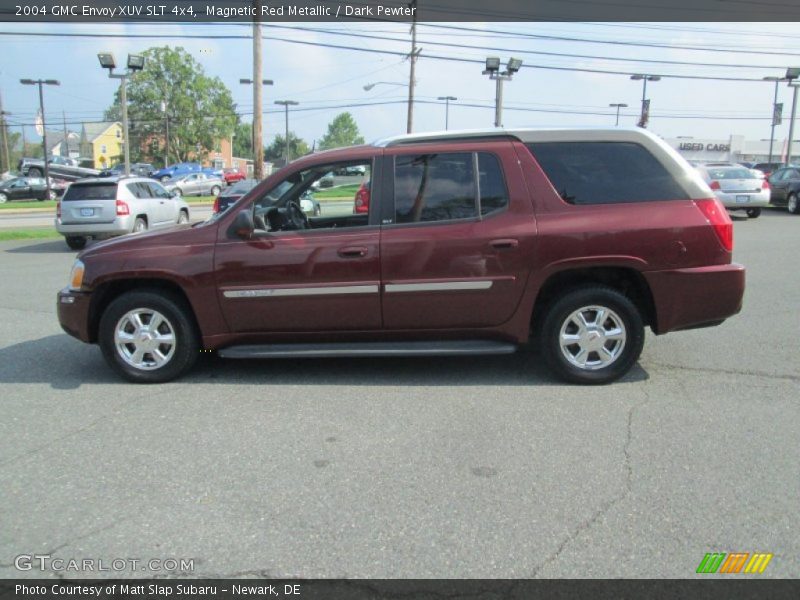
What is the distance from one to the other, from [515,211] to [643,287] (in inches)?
45.6

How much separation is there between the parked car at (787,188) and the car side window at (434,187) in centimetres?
1858

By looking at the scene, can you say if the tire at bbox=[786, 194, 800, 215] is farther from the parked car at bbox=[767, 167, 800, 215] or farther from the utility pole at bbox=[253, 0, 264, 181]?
the utility pole at bbox=[253, 0, 264, 181]

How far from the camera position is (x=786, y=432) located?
4.03 m

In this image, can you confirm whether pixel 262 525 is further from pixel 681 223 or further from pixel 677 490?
pixel 681 223

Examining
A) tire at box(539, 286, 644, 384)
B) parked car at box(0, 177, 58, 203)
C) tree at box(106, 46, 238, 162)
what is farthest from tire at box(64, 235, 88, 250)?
tree at box(106, 46, 238, 162)

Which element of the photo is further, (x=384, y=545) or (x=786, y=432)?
(x=786, y=432)

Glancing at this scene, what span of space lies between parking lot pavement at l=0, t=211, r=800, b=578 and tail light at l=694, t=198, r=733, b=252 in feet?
3.69

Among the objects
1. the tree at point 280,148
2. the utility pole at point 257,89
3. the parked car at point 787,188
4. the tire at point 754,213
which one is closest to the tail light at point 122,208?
the utility pole at point 257,89

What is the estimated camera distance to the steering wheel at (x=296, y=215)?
5090mm

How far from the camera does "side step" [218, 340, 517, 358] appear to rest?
4914 mm

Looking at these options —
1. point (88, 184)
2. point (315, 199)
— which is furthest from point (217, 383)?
point (88, 184)

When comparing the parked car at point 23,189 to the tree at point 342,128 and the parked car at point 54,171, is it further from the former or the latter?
the tree at point 342,128

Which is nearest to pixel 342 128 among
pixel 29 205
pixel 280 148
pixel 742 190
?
pixel 280 148
